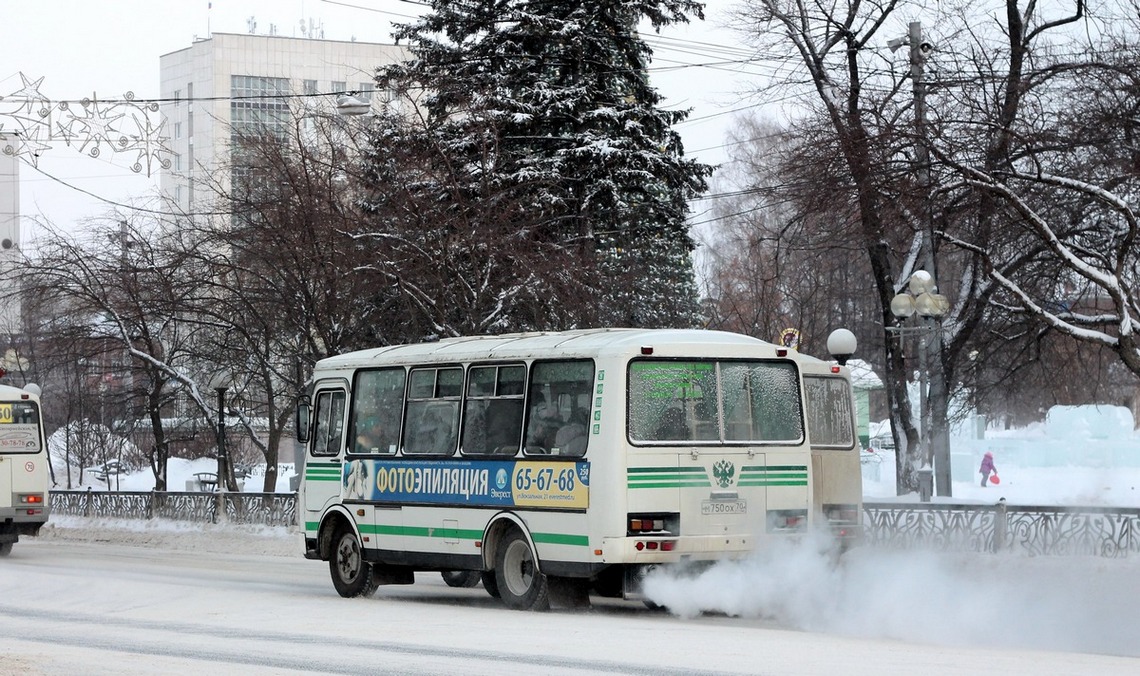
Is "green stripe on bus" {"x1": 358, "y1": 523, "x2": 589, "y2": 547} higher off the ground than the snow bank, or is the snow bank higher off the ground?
"green stripe on bus" {"x1": 358, "y1": 523, "x2": 589, "y2": 547}

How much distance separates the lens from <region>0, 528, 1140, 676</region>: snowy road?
1077 centimetres

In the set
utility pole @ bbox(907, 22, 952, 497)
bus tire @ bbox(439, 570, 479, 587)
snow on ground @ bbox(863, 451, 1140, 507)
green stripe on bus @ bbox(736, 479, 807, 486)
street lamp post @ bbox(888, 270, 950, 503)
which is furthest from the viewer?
snow on ground @ bbox(863, 451, 1140, 507)

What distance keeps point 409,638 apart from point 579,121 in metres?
25.1

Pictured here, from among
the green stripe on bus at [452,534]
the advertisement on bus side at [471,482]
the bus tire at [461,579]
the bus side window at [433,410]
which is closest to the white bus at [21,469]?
the bus tire at [461,579]

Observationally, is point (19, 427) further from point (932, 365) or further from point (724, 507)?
point (724, 507)

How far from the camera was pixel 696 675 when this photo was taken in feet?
33.2

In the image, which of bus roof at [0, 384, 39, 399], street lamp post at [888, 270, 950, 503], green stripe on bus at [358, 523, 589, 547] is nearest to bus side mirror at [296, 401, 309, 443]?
green stripe on bus at [358, 523, 589, 547]

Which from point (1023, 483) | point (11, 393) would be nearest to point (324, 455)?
point (11, 393)

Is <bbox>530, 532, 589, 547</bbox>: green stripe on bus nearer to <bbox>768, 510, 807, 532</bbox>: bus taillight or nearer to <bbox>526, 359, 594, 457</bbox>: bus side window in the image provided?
<bbox>526, 359, 594, 457</bbox>: bus side window

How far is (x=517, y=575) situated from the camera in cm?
1593

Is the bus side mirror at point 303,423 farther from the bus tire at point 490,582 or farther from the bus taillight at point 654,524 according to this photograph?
the bus taillight at point 654,524

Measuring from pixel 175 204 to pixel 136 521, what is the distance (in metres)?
7.58

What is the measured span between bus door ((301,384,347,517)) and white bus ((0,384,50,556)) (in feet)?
32.4

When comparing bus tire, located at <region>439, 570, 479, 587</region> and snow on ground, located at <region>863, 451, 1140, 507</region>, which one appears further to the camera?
snow on ground, located at <region>863, 451, 1140, 507</region>
